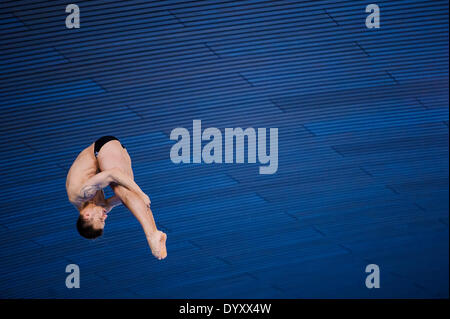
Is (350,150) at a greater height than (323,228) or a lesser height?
greater

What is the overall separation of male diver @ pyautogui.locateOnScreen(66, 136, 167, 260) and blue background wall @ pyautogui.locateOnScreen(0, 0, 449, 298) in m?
2.29

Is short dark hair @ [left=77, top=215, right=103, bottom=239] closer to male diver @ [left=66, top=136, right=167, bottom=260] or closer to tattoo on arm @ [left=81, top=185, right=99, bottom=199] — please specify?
male diver @ [left=66, top=136, right=167, bottom=260]

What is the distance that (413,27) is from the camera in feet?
25.7

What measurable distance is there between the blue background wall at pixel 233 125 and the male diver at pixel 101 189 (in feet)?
7.53

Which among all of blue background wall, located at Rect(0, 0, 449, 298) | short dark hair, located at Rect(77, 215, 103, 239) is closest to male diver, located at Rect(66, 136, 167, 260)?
short dark hair, located at Rect(77, 215, 103, 239)

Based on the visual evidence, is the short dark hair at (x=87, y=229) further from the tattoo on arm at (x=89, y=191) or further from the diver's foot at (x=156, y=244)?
the diver's foot at (x=156, y=244)

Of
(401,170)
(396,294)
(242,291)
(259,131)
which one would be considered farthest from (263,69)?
Answer: (396,294)

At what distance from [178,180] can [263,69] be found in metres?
2.28

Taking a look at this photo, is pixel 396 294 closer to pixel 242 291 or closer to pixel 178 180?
pixel 242 291

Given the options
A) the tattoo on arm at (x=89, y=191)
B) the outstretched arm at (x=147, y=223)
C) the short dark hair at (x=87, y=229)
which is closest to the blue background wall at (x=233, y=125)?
the tattoo on arm at (x=89, y=191)

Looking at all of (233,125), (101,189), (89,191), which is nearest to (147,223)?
(89,191)

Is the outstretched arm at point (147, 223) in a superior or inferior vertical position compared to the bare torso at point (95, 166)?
inferior

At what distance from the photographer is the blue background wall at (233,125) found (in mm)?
7480

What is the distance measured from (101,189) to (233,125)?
3.43m
